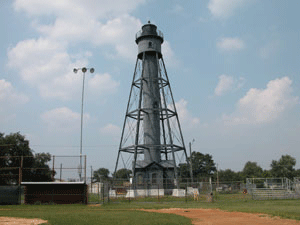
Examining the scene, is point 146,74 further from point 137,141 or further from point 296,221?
point 296,221

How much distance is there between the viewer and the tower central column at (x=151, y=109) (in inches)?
1444

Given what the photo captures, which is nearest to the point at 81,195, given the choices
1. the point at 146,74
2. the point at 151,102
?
the point at 151,102

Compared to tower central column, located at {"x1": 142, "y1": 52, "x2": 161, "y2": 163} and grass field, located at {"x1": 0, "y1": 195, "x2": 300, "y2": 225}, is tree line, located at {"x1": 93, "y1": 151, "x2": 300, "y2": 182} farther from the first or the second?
grass field, located at {"x1": 0, "y1": 195, "x2": 300, "y2": 225}

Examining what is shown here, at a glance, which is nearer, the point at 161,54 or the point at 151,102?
the point at 151,102

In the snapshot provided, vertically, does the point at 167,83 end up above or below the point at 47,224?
above

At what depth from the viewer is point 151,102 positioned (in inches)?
1491

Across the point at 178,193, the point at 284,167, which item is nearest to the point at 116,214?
Result: the point at 178,193

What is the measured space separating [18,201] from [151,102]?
18.4 m

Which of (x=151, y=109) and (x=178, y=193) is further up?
(x=151, y=109)

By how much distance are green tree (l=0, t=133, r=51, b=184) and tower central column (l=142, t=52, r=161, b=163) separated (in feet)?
56.3

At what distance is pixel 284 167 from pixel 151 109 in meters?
59.9

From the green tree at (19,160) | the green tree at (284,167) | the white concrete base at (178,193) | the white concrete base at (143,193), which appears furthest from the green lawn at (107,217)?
the green tree at (284,167)

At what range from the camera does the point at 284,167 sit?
81750mm

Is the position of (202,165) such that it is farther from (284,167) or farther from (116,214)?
(116,214)
